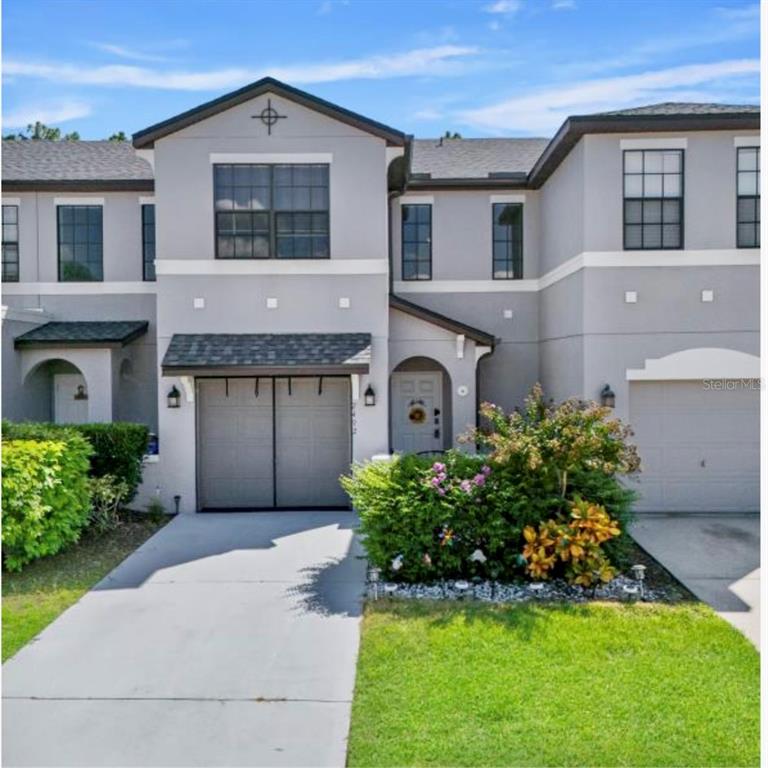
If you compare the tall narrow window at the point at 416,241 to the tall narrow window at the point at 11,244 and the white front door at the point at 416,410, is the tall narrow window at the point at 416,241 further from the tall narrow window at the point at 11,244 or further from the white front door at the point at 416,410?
the tall narrow window at the point at 11,244

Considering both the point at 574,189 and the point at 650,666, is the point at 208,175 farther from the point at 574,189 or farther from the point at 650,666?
the point at 650,666

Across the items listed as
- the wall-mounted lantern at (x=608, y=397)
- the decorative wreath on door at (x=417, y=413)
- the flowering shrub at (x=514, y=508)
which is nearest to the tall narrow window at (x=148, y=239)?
the decorative wreath on door at (x=417, y=413)

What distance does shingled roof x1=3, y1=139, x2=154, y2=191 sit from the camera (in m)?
14.5

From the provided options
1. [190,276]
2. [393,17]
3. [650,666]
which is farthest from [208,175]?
[650,666]

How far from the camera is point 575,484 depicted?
27.3 feet

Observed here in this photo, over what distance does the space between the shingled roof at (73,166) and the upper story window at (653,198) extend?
9515 millimetres

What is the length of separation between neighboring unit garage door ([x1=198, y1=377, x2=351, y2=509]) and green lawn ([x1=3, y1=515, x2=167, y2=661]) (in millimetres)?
1909

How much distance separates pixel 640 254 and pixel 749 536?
4731 mm

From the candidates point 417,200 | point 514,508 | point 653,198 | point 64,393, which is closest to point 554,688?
point 514,508

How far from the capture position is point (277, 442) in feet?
41.2

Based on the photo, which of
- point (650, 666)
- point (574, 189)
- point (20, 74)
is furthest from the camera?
point (574, 189)

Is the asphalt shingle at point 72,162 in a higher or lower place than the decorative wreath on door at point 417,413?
higher

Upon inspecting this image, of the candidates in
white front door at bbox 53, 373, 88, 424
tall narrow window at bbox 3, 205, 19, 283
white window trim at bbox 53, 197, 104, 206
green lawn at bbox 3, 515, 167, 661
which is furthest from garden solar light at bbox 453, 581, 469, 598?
tall narrow window at bbox 3, 205, 19, 283

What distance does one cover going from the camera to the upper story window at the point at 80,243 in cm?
1484
